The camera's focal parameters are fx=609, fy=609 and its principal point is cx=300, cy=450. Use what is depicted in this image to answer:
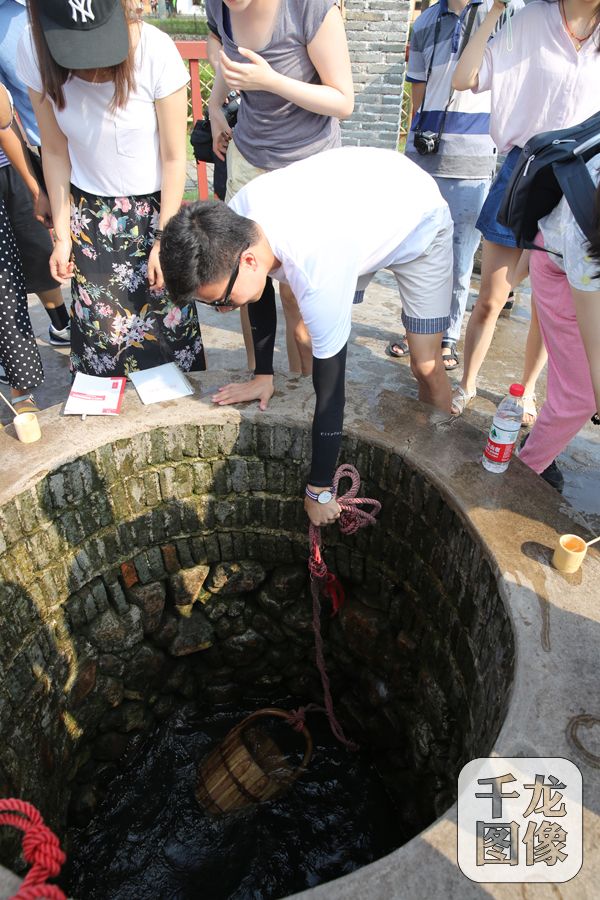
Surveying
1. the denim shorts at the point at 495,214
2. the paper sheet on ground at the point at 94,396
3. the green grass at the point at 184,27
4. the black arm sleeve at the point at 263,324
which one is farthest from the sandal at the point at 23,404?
the green grass at the point at 184,27

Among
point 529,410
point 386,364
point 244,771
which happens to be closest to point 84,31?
point 386,364

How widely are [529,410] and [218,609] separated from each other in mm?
1913

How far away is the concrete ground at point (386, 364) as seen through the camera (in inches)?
115

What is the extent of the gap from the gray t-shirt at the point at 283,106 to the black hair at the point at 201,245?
954mm

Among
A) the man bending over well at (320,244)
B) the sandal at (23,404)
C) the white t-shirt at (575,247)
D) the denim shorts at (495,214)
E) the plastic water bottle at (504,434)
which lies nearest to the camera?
the white t-shirt at (575,247)

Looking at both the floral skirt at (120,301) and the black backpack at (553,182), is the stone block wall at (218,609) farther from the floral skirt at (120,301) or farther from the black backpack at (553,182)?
the black backpack at (553,182)

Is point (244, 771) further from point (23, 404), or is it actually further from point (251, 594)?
point (23, 404)

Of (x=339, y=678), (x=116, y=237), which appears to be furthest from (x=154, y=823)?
(x=116, y=237)

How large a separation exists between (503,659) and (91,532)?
1.69m

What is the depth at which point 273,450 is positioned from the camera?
269 centimetres

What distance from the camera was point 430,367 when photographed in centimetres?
268

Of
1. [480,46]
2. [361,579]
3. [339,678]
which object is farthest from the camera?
[339,678]

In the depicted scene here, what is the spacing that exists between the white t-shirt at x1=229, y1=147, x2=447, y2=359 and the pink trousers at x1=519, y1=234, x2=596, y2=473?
59 centimetres

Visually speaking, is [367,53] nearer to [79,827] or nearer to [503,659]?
[503,659]
